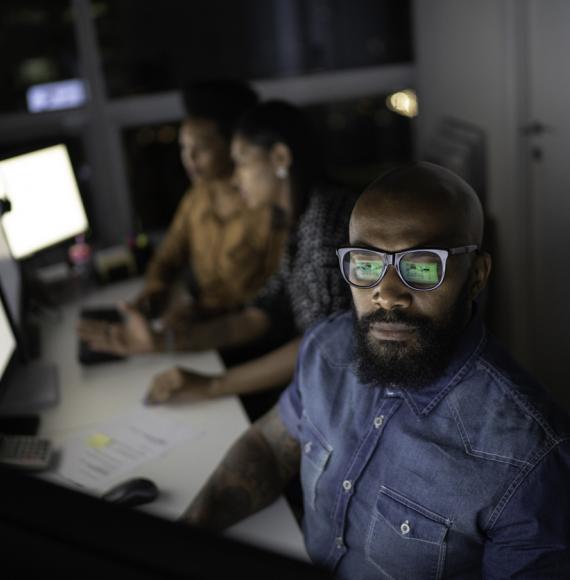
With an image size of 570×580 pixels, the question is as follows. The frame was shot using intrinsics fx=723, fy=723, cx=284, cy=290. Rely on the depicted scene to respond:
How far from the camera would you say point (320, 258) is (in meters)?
1.71

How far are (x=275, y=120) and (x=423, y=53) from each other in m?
1.66

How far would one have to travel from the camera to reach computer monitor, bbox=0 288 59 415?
1646mm

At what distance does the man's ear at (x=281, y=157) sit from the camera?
6.26ft

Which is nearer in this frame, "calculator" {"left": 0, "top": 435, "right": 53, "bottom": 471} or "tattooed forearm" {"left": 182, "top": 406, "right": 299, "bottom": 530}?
"tattooed forearm" {"left": 182, "top": 406, "right": 299, "bottom": 530}

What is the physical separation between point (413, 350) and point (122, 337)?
109 cm

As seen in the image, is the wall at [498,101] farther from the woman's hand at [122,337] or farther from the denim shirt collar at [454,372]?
the denim shirt collar at [454,372]

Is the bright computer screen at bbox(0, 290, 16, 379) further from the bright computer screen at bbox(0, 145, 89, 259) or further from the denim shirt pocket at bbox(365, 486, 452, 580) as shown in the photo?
the denim shirt pocket at bbox(365, 486, 452, 580)

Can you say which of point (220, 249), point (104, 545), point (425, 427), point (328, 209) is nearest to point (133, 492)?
point (425, 427)

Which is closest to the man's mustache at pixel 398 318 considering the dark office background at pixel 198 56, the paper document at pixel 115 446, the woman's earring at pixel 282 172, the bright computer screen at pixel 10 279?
the paper document at pixel 115 446

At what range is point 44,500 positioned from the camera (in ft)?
1.48

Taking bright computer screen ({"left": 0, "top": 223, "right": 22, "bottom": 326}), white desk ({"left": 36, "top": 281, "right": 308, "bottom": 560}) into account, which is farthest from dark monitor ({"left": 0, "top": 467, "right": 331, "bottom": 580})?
bright computer screen ({"left": 0, "top": 223, "right": 22, "bottom": 326})

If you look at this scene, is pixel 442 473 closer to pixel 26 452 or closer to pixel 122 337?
pixel 26 452

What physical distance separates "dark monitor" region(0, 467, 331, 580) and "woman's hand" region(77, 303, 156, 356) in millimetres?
1530

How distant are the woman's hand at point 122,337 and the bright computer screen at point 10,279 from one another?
215 millimetres
